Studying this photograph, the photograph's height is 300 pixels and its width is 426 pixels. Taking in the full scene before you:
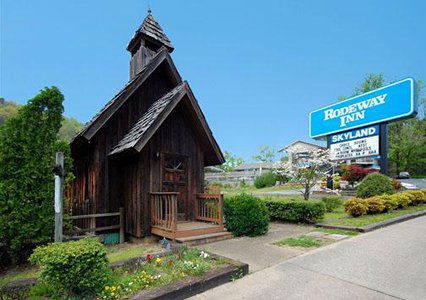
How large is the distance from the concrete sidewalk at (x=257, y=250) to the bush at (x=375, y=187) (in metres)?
6.39

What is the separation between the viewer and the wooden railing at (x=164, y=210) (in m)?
7.93

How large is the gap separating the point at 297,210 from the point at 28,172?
8962 millimetres

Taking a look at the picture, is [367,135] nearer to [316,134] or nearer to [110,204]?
[316,134]

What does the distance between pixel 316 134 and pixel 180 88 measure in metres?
15.1

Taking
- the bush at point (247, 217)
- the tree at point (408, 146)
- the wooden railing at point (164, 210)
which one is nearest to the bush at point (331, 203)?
the bush at point (247, 217)

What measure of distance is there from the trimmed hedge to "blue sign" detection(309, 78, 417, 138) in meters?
5.11

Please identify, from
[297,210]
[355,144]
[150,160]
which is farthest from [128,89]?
[355,144]

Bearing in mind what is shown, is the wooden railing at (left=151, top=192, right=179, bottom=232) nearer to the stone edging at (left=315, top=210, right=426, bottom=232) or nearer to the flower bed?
the flower bed

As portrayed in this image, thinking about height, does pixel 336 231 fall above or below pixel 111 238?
above

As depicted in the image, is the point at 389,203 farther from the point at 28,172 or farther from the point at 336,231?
the point at 28,172

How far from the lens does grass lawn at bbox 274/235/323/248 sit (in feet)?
24.7

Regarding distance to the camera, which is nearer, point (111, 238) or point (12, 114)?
point (12, 114)

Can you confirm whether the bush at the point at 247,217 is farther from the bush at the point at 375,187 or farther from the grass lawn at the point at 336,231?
the bush at the point at 375,187

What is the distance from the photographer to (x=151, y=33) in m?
12.3
